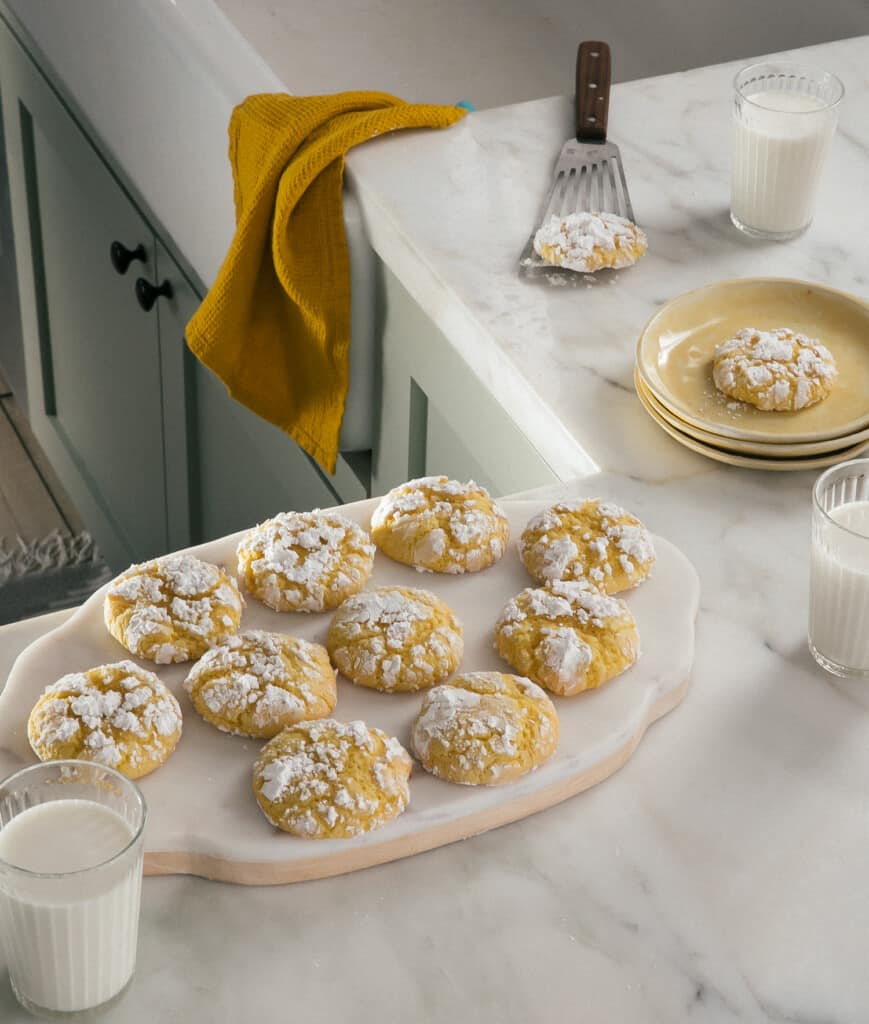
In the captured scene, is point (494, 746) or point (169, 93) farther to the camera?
point (169, 93)

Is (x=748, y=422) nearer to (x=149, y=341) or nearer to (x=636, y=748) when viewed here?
(x=636, y=748)

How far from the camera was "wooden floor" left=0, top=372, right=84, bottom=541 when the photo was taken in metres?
2.68

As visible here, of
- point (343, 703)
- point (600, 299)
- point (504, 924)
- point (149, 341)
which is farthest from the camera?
point (149, 341)

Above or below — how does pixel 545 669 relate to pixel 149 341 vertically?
above

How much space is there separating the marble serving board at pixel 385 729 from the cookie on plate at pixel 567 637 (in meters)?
0.01

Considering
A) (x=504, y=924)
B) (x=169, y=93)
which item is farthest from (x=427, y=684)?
(x=169, y=93)

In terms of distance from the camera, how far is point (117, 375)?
7.22 feet

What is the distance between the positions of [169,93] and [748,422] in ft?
2.93

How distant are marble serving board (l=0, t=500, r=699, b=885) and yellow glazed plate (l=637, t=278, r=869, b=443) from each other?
0.55 ft

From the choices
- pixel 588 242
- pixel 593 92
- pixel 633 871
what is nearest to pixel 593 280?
pixel 588 242

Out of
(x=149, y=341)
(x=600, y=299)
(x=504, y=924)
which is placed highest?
(x=600, y=299)

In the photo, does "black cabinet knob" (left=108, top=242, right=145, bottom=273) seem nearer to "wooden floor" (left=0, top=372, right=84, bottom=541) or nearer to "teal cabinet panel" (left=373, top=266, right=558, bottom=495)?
"teal cabinet panel" (left=373, top=266, right=558, bottom=495)

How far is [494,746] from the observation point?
82 cm

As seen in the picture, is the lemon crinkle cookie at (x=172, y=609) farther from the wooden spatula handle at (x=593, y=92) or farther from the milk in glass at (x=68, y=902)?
the wooden spatula handle at (x=593, y=92)
